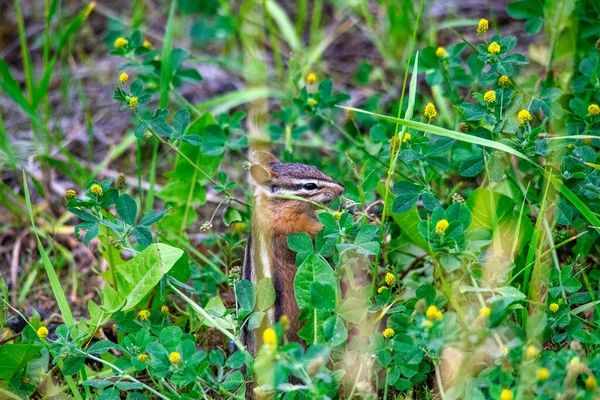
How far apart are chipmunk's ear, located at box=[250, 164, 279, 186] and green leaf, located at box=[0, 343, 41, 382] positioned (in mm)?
1352

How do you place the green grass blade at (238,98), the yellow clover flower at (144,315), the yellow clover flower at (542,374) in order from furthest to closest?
the green grass blade at (238,98)
the yellow clover flower at (144,315)
the yellow clover flower at (542,374)

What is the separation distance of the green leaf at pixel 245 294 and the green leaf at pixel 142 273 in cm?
31

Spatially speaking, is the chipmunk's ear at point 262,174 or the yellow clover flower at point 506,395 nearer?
the yellow clover flower at point 506,395

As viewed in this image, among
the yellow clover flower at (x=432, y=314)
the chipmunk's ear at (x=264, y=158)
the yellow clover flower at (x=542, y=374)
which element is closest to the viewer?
the yellow clover flower at (x=542, y=374)

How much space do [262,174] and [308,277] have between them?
100cm

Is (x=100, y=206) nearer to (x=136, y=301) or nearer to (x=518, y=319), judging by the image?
(x=136, y=301)

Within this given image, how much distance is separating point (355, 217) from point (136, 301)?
3.81ft

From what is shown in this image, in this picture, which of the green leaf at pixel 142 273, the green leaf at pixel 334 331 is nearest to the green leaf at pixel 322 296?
the green leaf at pixel 334 331

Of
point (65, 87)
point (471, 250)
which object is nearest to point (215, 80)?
point (65, 87)

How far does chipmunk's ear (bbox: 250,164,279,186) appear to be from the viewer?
3928 millimetres

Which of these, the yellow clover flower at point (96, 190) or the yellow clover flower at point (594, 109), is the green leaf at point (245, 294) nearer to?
the yellow clover flower at point (96, 190)

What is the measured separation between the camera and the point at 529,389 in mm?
2588

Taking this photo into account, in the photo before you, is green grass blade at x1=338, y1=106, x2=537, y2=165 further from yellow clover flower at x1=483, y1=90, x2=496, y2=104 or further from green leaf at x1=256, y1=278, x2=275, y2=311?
green leaf at x1=256, y1=278, x2=275, y2=311

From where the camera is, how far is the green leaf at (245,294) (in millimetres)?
3178
